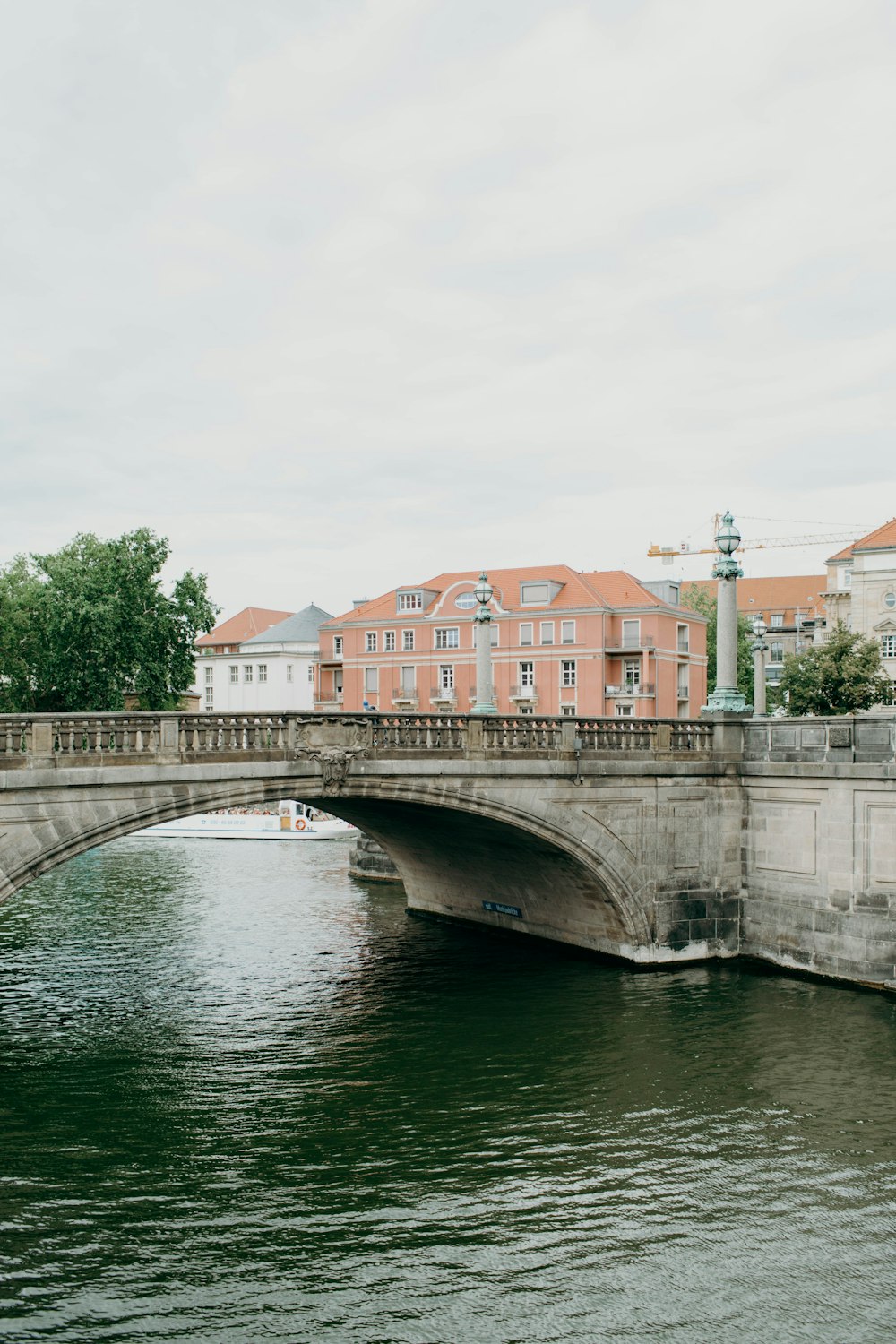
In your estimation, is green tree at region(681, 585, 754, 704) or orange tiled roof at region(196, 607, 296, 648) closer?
green tree at region(681, 585, 754, 704)

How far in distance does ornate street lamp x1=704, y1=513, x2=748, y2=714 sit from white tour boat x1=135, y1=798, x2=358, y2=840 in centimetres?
2971

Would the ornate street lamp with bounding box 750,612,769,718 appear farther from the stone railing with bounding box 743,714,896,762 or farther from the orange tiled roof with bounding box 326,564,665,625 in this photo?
the orange tiled roof with bounding box 326,564,665,625

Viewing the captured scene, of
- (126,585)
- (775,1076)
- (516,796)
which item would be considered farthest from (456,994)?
(126,585)

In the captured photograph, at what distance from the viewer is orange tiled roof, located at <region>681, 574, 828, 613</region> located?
10412 cm

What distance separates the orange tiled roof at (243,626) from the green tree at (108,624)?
32654 millimetres

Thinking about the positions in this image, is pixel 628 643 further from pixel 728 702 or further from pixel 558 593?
pixel 728 702

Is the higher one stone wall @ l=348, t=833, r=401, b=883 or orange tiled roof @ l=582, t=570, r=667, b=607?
orange tiled roof @ l=582, t=570, r=667, b=607

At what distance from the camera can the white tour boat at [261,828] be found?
52438mm

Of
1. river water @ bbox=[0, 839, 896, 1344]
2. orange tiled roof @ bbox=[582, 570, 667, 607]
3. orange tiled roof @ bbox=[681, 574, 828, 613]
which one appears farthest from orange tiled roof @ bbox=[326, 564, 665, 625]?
orange tiled roof @ bbox=[681, 574, 828, 613]

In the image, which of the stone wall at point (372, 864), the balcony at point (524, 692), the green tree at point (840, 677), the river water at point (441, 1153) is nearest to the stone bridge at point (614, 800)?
the river water at point (441, 1153)

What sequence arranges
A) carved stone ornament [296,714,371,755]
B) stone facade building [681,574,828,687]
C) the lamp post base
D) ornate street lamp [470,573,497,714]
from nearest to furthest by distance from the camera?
carved stone ornament [296,714,371,755], ornate street lamp [470,573,497,714], the lamp post base, stone facade building [681,574,828,687]

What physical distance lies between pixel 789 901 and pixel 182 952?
46.0 ft

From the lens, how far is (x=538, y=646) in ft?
192

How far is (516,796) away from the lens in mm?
22016
